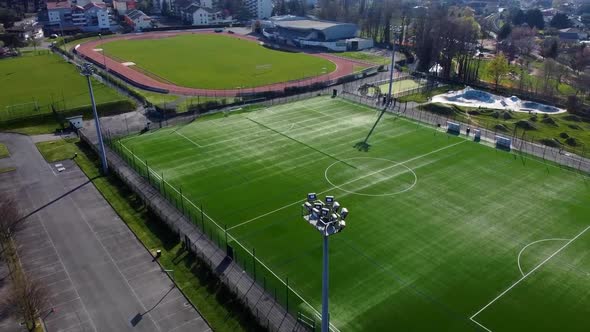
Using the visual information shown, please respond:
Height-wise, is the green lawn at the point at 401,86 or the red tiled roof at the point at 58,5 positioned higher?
the red tiled roof at the point at 58,5

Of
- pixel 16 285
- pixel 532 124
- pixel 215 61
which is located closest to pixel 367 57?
pixel 215 61

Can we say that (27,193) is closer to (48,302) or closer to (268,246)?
(48,302)

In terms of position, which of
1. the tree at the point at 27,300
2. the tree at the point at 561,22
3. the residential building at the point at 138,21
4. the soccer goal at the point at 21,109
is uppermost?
the residential building at the point at 138,21

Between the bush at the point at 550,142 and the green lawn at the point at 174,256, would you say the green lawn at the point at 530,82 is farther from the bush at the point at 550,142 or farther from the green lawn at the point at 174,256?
the green lawn at the point at 174,256

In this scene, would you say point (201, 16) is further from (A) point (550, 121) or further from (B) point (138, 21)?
(A) point (550, 121)

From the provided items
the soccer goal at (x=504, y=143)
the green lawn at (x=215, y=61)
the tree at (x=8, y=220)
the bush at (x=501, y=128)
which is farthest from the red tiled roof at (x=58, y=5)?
the soccer goal at (x=504, y=143)

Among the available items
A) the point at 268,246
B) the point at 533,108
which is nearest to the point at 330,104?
the point at 533,108
